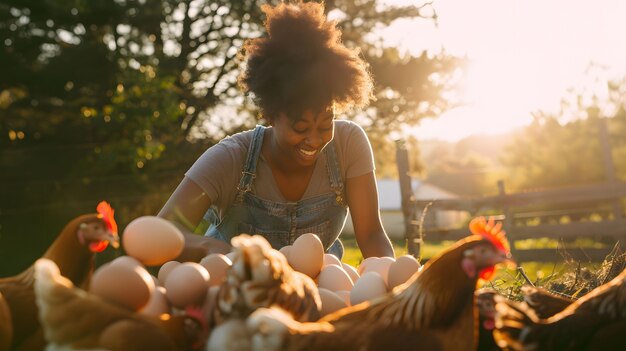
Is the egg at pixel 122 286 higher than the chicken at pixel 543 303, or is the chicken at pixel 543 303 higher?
the egg at pixel 122 286

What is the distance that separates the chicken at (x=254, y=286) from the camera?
4.68ft

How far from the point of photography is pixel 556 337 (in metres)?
1.59

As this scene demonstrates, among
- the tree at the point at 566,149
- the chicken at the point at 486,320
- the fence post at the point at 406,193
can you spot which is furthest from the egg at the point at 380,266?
the tree at the point at 566,149

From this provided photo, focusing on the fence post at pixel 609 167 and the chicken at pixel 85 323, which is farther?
the fence post at pixel 609 167

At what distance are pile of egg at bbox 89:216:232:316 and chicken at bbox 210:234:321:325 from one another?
0.18 metres

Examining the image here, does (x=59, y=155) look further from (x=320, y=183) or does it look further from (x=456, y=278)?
(x=456, y=278)

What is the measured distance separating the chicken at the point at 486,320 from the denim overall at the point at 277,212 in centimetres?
170

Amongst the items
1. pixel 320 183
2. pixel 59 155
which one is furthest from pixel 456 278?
pixel 59 155

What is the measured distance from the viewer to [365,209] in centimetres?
344

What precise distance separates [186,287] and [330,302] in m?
0.46

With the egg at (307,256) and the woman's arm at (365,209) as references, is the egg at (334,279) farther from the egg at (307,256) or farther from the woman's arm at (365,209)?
the woman's arm at (365,209)

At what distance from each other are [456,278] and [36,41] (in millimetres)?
12822

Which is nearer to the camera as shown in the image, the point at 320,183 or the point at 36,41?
the point at 320,183

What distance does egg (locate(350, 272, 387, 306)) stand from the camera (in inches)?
75.3
